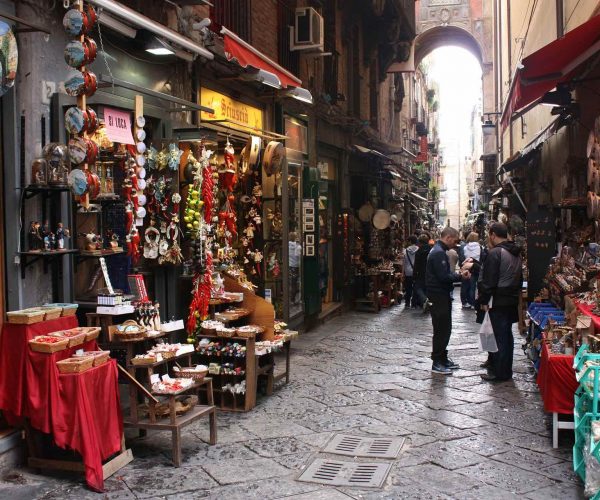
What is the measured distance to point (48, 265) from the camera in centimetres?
566

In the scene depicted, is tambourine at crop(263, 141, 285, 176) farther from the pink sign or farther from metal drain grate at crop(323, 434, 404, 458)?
metal drain grate at crop(323, 434, 404, 458)

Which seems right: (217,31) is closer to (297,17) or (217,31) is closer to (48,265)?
(297,17)

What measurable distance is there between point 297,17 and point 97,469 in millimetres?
9305

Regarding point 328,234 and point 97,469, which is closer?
point 97,469

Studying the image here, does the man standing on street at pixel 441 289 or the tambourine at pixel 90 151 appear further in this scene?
the man standing on street at pixel 441 289

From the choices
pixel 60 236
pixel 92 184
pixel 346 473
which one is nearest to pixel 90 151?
pixel 92 184

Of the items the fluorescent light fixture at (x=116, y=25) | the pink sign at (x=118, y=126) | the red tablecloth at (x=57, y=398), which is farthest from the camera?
the fluorescent light fixture at (x=116, y=25)

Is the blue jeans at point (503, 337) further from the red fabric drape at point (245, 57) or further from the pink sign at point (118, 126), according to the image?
Result: the pink sign at point (118, 126)

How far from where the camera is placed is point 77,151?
539 centimetres

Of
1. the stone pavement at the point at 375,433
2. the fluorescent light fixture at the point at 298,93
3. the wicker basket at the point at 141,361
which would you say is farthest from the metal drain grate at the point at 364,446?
Result: the fluorescent light fixture at the point at 298,93

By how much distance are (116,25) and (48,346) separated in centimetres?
321

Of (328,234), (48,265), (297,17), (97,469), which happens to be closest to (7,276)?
(48,265)

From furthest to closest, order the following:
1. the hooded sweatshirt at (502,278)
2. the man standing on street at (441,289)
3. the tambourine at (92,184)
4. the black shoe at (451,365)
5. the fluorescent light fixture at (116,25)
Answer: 1. the black shoe at (451,365)
2. the man standing on street at (441,289)
3. the hooded sweatshirt at (502,278)
4. the fluorescent light fixture at (116,25)
5. the tambourine at (92,184)

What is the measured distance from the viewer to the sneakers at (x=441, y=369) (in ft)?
28.5
